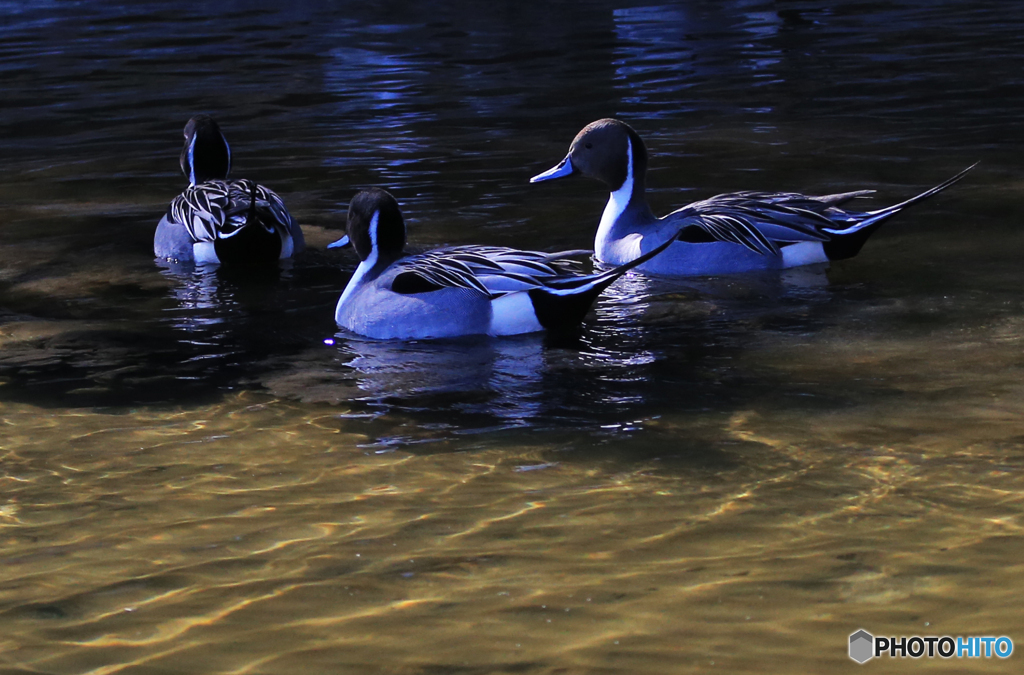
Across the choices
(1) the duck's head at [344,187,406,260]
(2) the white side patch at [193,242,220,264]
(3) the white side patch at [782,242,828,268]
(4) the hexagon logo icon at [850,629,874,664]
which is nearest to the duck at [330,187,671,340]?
(1) the duck's head at [344,187,406,260]

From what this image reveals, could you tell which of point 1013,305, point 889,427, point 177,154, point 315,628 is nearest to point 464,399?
point 889,427

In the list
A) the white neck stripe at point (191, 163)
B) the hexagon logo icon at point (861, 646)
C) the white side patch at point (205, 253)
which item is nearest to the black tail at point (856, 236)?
the white side patch at point (205, 253)

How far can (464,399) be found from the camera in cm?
629

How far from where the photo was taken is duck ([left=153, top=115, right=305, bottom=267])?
920cm

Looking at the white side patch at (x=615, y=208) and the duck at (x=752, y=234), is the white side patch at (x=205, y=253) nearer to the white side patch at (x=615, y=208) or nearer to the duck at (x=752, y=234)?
the white side patch at (x=615, y=208)

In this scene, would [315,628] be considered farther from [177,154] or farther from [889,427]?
[177,154]

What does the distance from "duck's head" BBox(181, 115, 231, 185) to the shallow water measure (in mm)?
781

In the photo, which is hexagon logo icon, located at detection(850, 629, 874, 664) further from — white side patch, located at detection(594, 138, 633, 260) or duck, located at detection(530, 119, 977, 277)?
white side patch, located at detection(594, 138, 633, 260)

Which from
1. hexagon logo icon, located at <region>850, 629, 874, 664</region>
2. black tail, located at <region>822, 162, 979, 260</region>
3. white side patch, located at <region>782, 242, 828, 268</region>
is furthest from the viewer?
white side patch, located at <region>782, 242, 828, 268</region>

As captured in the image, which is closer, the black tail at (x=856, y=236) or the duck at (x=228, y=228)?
the black tail at (x=856, y=236)

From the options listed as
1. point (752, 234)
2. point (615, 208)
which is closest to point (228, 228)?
point (615, 208)

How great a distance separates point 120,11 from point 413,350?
22.7m

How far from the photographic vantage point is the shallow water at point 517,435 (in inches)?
157

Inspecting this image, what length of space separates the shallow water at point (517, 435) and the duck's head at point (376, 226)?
21.8 inches
